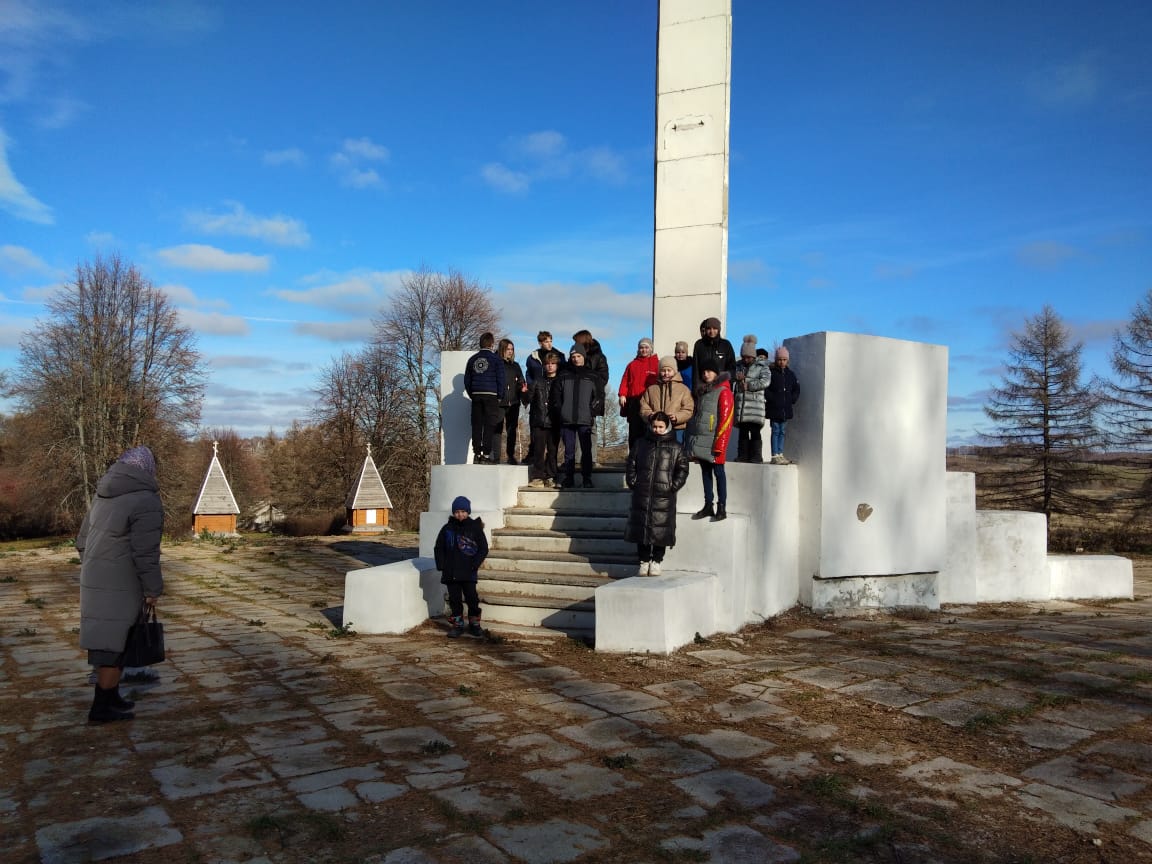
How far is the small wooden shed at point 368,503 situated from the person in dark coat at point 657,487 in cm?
2397

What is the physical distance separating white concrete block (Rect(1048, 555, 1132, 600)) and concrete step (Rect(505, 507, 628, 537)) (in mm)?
6030

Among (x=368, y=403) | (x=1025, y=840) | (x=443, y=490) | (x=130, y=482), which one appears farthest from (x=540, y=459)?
(x=368, y=403)

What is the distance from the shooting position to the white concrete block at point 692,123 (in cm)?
1061

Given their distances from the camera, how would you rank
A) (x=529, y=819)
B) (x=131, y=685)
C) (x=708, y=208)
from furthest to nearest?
(x=708, y=208)
(x=131, y=685)
(x=529, y=819)

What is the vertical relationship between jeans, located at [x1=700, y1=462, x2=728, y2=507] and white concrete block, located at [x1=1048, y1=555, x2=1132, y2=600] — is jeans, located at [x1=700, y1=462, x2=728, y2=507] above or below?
above

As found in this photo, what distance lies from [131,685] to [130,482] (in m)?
1.64

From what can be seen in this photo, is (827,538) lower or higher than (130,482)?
lower

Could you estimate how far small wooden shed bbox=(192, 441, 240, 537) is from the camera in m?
28.8

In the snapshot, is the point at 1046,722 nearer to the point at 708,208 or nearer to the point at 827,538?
the point at 827,538

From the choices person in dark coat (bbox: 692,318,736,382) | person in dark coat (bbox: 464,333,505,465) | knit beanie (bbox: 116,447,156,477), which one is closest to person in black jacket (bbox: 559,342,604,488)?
person in dark coat (bbox: 464,333,505,465)

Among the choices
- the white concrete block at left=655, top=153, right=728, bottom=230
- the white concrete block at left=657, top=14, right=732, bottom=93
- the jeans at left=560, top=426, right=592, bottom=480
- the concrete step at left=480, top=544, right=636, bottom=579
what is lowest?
the concrete step at left=480, top=544, right=636, bottom=579

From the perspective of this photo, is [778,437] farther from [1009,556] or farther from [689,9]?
[689,9]

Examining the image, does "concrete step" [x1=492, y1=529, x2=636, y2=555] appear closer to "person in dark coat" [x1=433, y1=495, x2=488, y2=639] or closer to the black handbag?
"person in dark coat" [x1=433, y1=495, x2=488, y2=639]

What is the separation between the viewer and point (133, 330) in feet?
119
